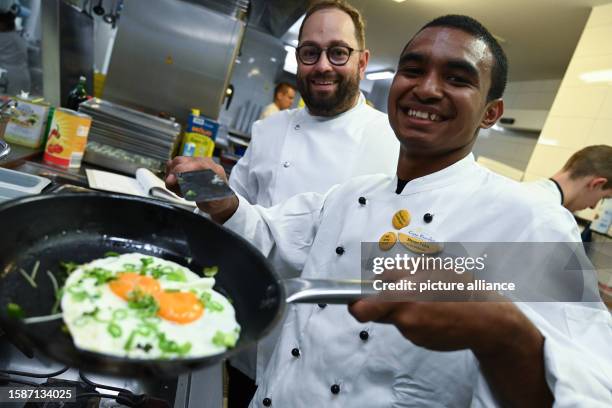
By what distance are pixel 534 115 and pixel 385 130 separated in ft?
19.5

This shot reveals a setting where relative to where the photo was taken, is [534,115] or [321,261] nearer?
[321,261]

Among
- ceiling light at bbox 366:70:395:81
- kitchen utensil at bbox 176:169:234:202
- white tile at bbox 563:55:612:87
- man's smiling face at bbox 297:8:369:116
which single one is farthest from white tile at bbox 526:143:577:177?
ceiling light at bbox 366:70:395:81

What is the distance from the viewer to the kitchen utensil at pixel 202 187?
3.03 feet

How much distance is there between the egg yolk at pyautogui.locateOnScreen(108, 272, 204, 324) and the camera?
79 centimetres

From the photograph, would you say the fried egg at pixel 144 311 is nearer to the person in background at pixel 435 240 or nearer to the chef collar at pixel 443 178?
the person in background at pixel 435 240

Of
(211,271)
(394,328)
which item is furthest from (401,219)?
(211,271)

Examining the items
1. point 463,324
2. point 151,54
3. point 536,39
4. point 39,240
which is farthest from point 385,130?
point 536,39

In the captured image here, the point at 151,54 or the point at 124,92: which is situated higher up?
the point at 151,54

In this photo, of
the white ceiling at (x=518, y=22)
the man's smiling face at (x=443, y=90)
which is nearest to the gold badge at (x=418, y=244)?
the man's smiling face at (x=443, y=90)

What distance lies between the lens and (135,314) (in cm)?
76

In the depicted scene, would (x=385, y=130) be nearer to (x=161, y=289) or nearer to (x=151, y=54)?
(x=161, y=289)

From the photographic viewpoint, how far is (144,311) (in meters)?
0.77

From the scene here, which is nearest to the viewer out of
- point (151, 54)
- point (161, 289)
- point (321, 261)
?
point (161, 289)

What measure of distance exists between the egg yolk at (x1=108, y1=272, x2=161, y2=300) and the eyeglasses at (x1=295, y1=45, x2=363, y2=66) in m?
1.38
